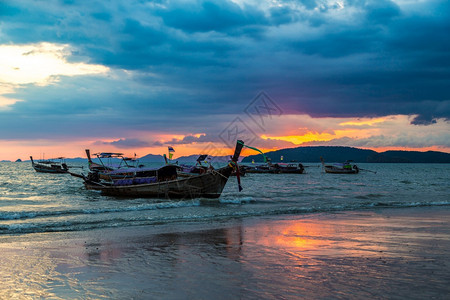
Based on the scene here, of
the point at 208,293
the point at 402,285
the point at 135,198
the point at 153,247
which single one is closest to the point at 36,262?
the point at 153,247

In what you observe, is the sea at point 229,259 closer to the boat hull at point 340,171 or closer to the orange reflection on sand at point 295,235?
the orange reflection on sand at point 295,235

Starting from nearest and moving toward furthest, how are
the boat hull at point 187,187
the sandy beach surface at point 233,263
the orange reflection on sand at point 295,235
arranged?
the sandy beach surface at point 233,263, the orange reflection on sand at point 295,235, the boat hull at point 187,187

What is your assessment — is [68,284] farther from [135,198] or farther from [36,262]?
[135,198]

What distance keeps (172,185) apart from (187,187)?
1.24 meters

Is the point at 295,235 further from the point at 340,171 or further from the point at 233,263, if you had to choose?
the point at 340,171

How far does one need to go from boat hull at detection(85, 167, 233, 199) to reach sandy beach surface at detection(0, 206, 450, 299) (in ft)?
39.5

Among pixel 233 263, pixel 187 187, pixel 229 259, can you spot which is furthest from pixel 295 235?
pixel 187 187

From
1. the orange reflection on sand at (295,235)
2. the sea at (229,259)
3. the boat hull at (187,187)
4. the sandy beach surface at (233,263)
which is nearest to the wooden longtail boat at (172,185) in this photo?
the boat hull at (187,187)

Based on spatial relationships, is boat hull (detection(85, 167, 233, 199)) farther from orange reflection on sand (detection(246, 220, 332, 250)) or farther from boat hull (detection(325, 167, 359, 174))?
boat hull (detection(325, 167, 359, 174))

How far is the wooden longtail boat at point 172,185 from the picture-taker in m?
26.2

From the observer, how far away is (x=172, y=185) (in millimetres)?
27281

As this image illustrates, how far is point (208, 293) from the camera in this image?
248 inches

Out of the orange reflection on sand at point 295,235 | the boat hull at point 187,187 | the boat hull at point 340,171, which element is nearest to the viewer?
the orange reflection on sand at point 295,235

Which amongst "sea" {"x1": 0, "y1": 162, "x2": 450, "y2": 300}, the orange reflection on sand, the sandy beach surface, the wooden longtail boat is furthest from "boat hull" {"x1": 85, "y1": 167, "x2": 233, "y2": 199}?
the sandy beach surface
